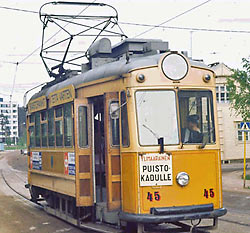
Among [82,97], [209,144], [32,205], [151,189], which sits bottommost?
[32,205]

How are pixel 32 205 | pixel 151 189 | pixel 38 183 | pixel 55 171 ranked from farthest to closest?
1. pixel 32 205
2. pixel 38 183
3. pixel 55 171
4. pixel 151 189

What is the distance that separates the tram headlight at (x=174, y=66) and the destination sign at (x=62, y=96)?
2.33 m

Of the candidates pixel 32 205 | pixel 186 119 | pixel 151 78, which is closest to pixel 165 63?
pixel 151 78

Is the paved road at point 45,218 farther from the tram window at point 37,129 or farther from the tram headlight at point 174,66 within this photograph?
the tram headlight at point 174,66

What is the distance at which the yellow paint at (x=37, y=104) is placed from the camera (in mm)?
12422

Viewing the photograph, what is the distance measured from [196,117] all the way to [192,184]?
1068 mm

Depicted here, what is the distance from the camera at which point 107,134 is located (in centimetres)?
895

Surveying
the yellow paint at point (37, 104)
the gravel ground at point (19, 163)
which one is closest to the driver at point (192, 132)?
the yellow paint at point (37, 104)

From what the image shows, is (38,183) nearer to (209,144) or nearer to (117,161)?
(117,161)

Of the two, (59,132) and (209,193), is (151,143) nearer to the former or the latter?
(209,193)

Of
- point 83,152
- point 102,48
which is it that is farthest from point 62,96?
point 83,152

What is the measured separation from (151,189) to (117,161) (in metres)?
0.89

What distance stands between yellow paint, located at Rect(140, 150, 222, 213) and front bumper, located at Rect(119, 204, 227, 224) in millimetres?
105

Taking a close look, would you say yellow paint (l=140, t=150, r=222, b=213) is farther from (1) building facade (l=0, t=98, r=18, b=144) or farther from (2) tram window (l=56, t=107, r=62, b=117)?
(1) building facade (l=0, t=98, r=18, b=144)
